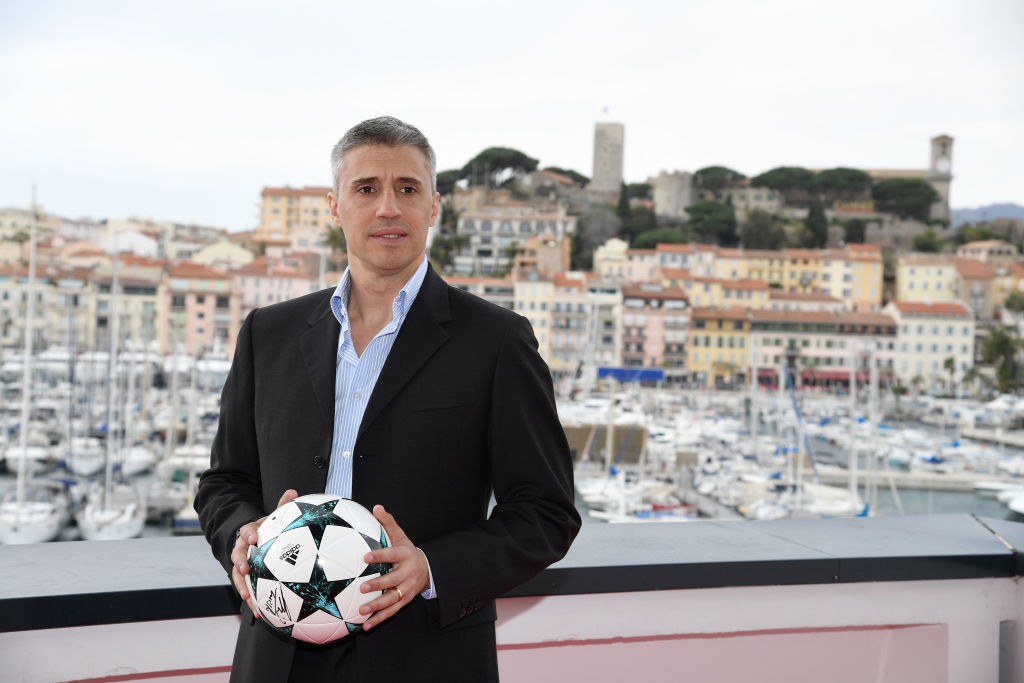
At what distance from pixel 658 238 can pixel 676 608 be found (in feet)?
155

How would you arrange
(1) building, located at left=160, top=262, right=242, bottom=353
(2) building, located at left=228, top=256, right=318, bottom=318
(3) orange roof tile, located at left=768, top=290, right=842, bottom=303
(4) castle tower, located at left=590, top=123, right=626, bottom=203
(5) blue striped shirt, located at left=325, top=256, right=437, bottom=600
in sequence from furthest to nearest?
(4) castle tower, located at left=590, top=123, right=626, bottom=203
(3) orange roof tile, located at left=768, top=290, right=842, bottom=303
(2) building, located at left=228, top=256, right=318, bottom=318
(1) building, located at left=160, top=262, right=242, bottom=353
(5) blue striped shirt, located at left=325, top=256, right=437, bottom=600

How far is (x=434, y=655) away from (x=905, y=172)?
63.9 m

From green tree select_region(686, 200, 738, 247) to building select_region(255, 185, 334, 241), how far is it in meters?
20.8

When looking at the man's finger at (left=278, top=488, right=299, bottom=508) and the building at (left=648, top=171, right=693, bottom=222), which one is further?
the building at (left=648, top=171, right=693, bottom=222)

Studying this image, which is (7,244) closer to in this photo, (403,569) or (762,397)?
(762,397)

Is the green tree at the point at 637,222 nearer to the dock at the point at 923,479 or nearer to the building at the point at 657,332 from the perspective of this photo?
the building at the point at 657,332

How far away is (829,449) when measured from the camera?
2438 cm

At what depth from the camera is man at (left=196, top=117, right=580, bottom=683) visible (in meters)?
0.76

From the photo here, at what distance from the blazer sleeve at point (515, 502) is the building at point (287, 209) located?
5239 centimetres

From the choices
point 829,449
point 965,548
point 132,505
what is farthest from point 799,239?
point 965,548

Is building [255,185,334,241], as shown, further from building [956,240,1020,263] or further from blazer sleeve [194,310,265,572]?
blazer sleeve [194,310,265,572]

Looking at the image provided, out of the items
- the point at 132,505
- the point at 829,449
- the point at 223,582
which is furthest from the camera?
the point at 829,449

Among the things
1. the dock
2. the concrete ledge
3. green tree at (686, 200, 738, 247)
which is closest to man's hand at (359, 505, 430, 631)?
the concrete ledge

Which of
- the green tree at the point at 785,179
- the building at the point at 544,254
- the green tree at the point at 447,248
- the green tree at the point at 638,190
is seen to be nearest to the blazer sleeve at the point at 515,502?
the building at the point at 544,254
